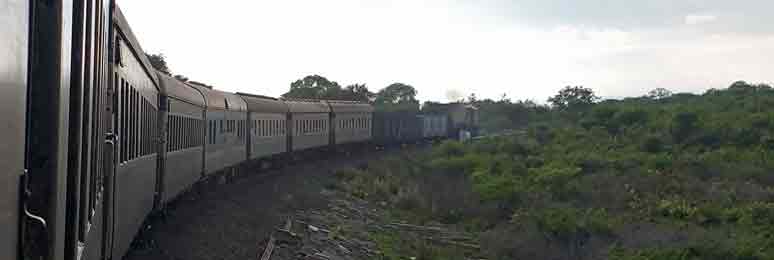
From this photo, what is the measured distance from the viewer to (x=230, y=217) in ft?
48.9

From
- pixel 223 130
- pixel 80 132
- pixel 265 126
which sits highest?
pixel 265 126

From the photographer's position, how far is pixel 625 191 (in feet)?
80.5

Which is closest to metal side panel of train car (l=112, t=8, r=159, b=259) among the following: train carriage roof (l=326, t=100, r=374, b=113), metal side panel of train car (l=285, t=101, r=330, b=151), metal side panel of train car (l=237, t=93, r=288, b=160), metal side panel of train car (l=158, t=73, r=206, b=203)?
metal side panel of train car (l=158, t=73, r=206, b=203)

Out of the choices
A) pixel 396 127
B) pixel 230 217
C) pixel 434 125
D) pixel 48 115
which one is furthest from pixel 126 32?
pixel 434 125

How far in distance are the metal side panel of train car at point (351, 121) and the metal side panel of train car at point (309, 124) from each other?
3.60 feet

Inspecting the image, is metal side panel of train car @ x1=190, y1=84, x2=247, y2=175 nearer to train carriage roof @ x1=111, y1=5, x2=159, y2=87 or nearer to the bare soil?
the bare soil

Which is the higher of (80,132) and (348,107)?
(348,107)

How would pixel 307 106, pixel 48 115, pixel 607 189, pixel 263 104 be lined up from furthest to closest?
pixel 307 106 → pixel 263 104 → pixel 607 189 → pixel 48 115

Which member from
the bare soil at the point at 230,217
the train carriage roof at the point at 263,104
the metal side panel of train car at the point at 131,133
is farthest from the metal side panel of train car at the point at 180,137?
the train carriage roof at the point at 263,104

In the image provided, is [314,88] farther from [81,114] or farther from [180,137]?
[81,114]

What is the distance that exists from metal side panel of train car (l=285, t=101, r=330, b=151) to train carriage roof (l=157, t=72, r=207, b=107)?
12.9m

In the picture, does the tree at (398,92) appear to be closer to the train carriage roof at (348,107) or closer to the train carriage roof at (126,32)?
the train carriage roof at (348,107)

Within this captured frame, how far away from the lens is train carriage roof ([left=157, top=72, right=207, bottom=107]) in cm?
1221

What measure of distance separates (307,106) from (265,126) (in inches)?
245
